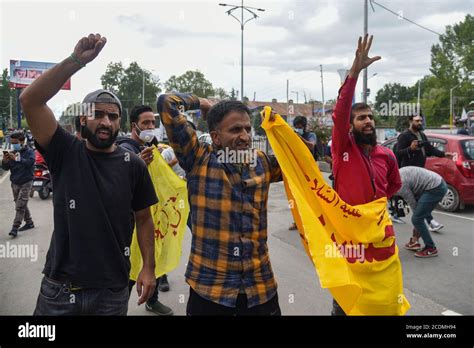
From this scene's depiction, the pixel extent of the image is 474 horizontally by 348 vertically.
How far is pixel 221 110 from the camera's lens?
2416mm

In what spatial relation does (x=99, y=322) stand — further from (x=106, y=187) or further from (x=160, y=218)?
(x=160, y=218)

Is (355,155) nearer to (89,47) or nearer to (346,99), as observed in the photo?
(346,99)

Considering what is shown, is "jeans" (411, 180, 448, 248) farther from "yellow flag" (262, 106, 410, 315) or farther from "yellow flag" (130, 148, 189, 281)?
"yellow flag" (130, 148, 189, 281)

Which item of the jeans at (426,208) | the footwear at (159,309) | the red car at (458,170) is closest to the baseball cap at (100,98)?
the footwear at (159,309)

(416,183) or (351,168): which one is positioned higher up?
(351,168)

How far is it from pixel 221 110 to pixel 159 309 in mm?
2448

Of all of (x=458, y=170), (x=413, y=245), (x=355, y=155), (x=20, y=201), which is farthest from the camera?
(x=458, y=170)

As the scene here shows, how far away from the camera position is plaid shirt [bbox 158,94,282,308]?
2.23m

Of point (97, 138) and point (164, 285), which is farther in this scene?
point (164, 285)

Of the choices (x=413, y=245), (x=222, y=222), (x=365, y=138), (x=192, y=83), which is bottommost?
(x=413, y=245)

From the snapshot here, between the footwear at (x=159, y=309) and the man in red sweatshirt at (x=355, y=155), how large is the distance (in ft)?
5.75

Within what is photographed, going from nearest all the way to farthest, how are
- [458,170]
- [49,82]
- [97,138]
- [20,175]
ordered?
[49,82] → [97,138] → [20,175] → [458,170]

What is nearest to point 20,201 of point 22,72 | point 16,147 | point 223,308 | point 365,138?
point 16,147

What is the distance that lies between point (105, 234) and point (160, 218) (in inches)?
68.1
